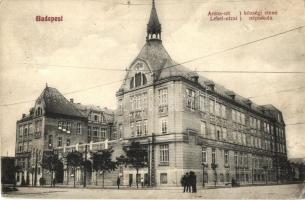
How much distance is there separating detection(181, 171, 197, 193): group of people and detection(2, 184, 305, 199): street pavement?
0.30 feet

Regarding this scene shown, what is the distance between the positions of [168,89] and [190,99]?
417 millimetres

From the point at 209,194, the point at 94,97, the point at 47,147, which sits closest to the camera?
the point at 209,194

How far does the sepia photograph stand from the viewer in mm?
8320

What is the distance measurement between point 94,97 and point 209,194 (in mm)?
2473

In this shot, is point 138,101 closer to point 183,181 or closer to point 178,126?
point 178,126

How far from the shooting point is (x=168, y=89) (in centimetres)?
899

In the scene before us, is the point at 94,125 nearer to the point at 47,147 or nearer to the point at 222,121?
the point at 47,147

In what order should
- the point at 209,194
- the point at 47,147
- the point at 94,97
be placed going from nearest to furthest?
the point at 209,194 < the point at 94,97 < the point at 47,147

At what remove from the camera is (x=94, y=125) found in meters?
9.84

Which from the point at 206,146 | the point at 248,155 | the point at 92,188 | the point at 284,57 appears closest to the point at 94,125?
the point at 92,188

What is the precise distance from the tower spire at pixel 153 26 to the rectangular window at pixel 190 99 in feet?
3.78

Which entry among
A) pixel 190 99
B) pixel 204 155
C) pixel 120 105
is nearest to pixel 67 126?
pixel 120 105

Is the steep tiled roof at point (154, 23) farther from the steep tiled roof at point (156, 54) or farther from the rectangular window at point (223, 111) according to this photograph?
the rectangular window at point (223, 111)

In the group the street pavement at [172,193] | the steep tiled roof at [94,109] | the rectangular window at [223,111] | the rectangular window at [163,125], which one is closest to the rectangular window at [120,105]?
the steep tiled roof at [94,109]
